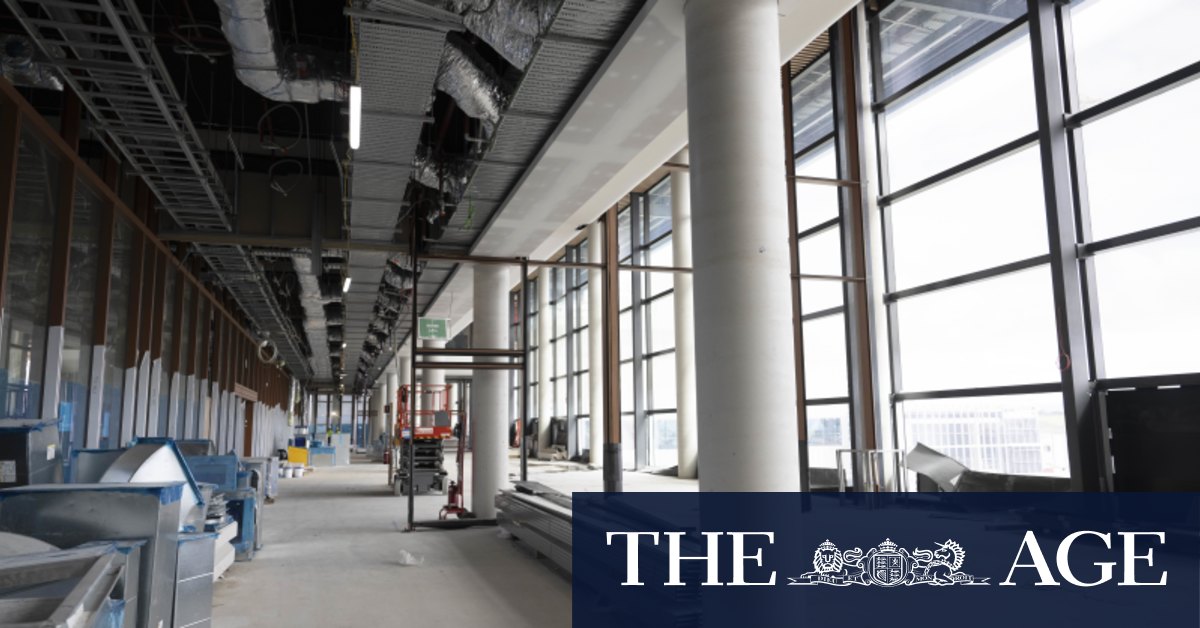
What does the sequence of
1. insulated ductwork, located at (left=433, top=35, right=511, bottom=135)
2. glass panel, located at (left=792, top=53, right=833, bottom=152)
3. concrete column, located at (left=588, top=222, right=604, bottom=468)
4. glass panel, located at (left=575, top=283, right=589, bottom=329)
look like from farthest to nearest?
1. glass panel, located at (left=575, top=283, right=589, bottom=329)
2. concrete column, located at (left=588, top=222, right=604, bottom=468)
3. glass panel, located at (left=792, top=53, right=833, bottom=152)
4. insulated ductwork, located at (left=433, top=35, right=511, bottom=135)

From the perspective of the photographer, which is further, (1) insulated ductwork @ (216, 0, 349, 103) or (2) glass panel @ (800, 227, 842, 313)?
(2) glass panel @ (800, 227, 842, 313)

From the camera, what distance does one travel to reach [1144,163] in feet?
30.9

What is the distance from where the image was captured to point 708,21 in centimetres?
516

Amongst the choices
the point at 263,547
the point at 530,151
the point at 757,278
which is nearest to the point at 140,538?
the point at 757,278

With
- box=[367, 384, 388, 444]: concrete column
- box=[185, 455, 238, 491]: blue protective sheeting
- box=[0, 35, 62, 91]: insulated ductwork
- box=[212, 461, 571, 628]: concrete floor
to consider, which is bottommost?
box=[212, 461, 571, 628]: concrete floor

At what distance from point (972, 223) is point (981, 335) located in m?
1.69

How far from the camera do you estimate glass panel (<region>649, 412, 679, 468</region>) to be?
2281cm

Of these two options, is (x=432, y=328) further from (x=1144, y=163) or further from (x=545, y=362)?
(x=545, y=362)

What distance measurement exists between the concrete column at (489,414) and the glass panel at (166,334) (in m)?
4.85

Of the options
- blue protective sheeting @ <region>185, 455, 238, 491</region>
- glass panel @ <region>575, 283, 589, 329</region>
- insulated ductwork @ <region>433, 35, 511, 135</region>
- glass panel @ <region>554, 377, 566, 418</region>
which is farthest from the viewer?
glass panel @ <region>554, 377, 566, 418</region>

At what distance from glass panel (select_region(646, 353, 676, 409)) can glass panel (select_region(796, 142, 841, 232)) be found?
7351mm

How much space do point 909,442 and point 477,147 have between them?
8669 millimetres

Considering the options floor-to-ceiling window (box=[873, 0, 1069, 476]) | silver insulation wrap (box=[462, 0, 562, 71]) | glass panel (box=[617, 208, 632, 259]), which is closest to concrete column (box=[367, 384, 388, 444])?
glass panel (box=[617, 208, 632, 259])

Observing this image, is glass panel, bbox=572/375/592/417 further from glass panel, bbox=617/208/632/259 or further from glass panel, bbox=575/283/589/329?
glass panel, bbox=617/208/632/259
